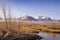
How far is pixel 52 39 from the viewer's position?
59.4 ft

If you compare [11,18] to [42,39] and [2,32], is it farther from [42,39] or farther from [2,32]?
[42,39]

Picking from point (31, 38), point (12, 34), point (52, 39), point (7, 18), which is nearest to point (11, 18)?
point (7, 18)

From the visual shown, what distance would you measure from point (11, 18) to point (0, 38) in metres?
2.22

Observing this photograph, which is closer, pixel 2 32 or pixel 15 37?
pixel 15 37

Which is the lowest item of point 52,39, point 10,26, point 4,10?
point 52,39

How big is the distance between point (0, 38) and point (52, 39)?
17.5 ft

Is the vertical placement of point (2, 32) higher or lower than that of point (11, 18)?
lower

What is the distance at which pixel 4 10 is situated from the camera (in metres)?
16.5

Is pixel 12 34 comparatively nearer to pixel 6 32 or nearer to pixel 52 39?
pixel 6 32

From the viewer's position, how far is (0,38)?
1603 cm

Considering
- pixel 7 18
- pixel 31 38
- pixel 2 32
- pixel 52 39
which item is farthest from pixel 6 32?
pixel 52 39

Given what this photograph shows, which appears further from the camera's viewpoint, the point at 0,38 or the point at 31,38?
the point at 31,38

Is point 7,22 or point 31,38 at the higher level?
point 7,22

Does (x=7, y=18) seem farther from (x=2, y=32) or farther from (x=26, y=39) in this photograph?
(x=26, y=39)
